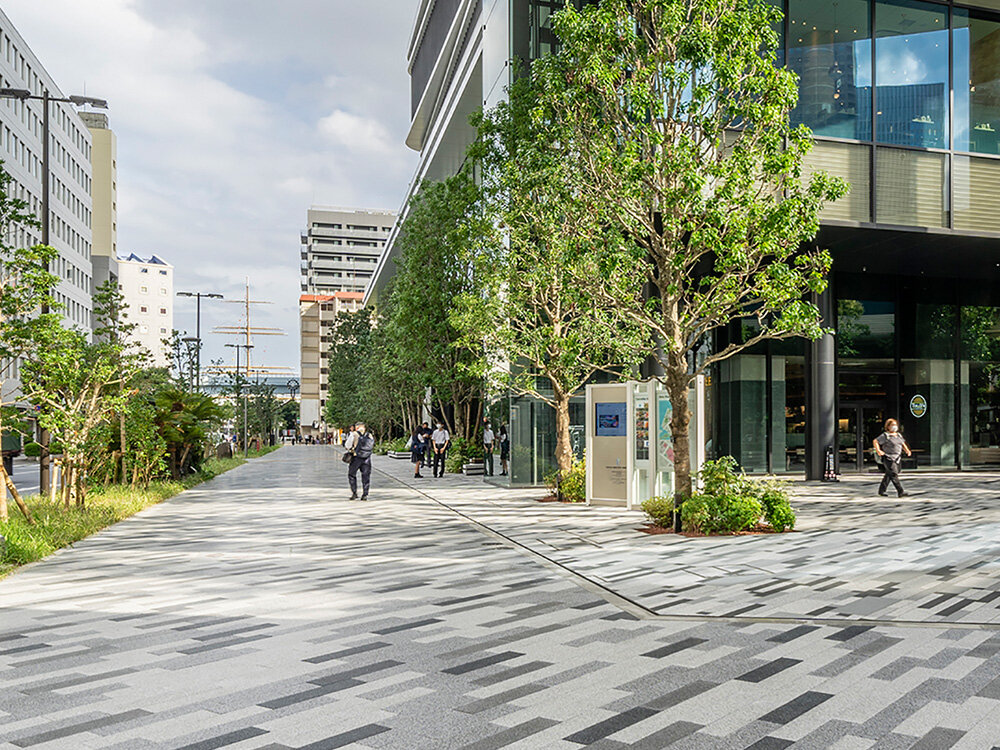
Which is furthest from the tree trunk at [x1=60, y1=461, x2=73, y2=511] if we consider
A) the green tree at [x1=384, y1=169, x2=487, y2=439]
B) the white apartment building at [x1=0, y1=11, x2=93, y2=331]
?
the white apartment building at [x1=0, y1=11, x2=93, y2=331]

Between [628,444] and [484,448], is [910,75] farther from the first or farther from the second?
[484,448]

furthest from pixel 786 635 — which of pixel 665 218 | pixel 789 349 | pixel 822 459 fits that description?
pixel 789 349

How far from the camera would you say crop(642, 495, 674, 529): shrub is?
13.7 metres

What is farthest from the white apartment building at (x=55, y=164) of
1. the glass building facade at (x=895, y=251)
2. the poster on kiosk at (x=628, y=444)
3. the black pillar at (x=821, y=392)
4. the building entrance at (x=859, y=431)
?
the poster on kiosk at (x=628, y=444)

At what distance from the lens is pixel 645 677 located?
5.83 metres

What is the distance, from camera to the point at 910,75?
22.3 meters

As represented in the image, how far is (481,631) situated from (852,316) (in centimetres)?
2389

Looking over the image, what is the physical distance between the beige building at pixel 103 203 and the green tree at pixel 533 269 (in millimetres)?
91057

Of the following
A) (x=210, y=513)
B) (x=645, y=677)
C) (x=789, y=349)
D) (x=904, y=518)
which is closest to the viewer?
(x=645, y=677)

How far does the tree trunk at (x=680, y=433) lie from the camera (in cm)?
1342

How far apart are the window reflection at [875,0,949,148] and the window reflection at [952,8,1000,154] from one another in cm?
44

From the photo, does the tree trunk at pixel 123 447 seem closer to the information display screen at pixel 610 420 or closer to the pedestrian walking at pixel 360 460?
the pedestrian walking at pixel 360 460

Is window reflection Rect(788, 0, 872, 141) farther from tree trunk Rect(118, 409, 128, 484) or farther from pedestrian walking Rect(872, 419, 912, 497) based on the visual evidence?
tree trunk Rect(118, 409, 128, 484)

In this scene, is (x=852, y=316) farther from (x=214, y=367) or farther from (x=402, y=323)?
(x=214, y=367)
